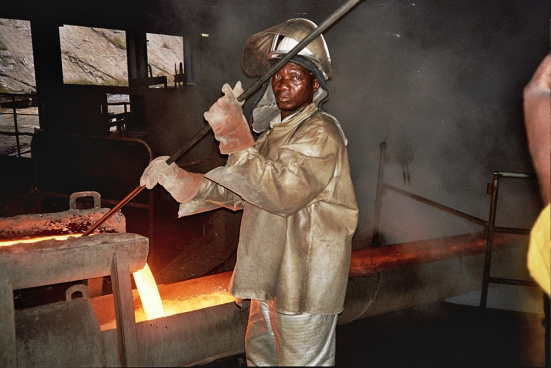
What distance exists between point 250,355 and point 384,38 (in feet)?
17.6

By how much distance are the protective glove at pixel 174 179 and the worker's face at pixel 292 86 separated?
2.17ft

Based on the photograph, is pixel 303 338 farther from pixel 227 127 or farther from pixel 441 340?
pixel 441 340

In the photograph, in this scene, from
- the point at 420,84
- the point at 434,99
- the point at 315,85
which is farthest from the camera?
the point at 420,84

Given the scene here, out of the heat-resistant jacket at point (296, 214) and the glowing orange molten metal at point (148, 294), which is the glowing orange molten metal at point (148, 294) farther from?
the heat-resistant jacket at point (296, 214)

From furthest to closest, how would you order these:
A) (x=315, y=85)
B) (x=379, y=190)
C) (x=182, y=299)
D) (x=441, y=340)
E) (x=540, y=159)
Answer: (x=379, y=190) → (x=441, y=340) → (x=182, y=299) → (x=315, y=85) → (x=540, y=159)

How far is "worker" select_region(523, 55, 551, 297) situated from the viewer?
126 centimetres

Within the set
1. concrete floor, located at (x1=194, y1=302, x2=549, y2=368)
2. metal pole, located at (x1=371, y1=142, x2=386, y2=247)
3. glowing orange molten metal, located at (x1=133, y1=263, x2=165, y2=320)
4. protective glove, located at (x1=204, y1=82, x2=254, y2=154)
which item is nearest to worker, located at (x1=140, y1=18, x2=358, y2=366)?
protective glove, located at (x1=204, y1=82, x2=254, y2=154)

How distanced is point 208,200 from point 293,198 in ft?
2.35

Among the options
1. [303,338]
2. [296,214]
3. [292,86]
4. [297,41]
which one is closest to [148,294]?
[303,338]

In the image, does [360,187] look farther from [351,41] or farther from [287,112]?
[287,112]

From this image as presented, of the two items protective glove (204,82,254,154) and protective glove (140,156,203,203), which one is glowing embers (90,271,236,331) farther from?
protective glove (204,82,254,154)

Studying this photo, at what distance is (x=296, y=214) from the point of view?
2.35 metres

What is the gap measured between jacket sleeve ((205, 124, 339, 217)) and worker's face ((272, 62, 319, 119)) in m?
0.31

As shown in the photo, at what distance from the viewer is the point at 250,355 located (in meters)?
2.73
